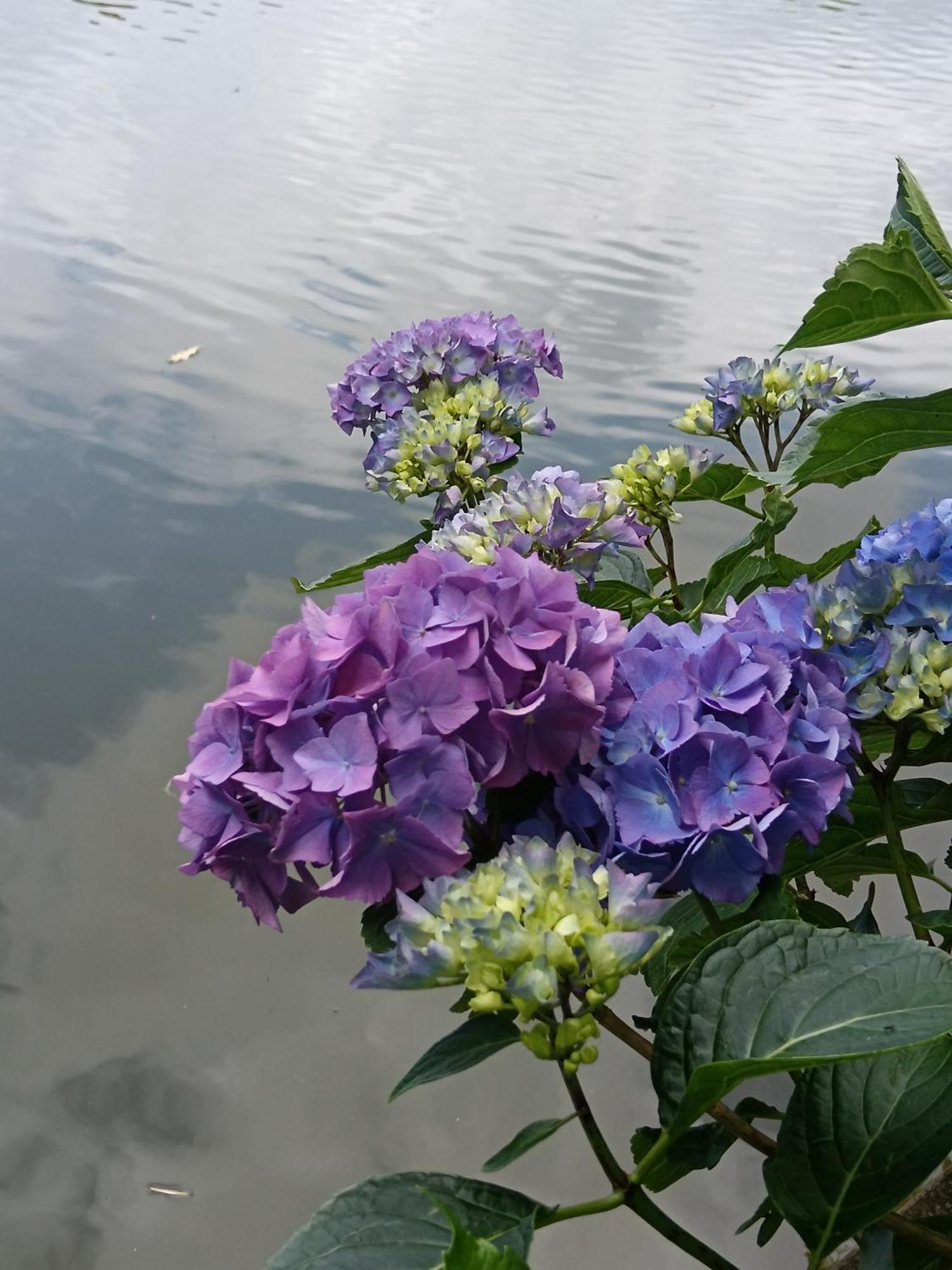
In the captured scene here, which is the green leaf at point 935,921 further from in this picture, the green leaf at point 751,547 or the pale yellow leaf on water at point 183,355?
the pale yellow leaf on water at point 183,355

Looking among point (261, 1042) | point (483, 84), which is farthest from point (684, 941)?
point (483, 84)

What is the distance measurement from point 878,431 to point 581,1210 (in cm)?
43

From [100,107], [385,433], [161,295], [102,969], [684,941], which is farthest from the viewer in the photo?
[100,107]

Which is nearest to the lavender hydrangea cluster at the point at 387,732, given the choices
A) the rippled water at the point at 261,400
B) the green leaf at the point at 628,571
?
the green leaf at the point at 628,571

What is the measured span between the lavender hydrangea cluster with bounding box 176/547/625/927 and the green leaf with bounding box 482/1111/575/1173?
11 cm

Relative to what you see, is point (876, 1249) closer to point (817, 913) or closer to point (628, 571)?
point (817, 913)

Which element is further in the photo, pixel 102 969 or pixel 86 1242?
pixel 102 969

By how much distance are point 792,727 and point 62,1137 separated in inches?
35.5

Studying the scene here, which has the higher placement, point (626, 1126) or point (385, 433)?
point (385, 433)

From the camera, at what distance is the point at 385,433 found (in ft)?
3.09

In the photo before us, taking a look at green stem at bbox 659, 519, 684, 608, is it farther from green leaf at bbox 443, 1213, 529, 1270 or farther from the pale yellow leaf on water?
the pale yellow leaf on water

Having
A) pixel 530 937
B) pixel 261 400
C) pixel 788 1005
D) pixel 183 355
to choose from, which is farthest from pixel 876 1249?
pixel 183 355

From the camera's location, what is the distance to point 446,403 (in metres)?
0.93

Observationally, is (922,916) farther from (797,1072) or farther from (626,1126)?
(626,1126)
